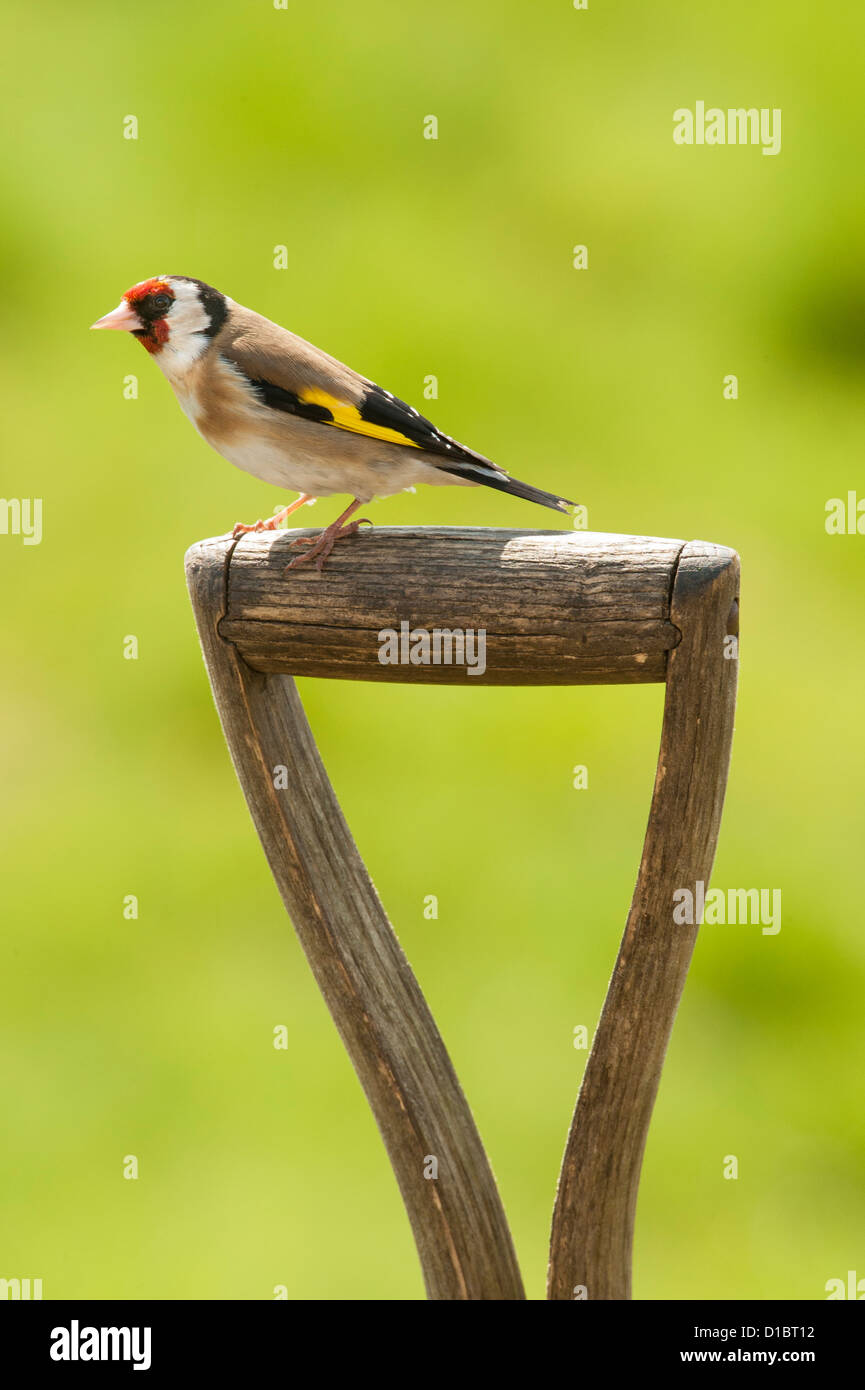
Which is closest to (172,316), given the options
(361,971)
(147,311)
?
(147,311)

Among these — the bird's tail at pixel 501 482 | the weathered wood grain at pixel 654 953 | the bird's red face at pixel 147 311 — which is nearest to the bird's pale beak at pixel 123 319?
the bird's red face at pixel 147 311

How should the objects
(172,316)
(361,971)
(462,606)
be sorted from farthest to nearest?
1. (172,316)
2. (361,971)
3. (462,606)

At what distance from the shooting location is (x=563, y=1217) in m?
1.34

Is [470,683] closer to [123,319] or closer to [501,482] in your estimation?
[501,482]

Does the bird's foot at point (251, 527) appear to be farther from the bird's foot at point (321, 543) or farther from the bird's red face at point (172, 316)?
the bird's red face at point (172, 316)

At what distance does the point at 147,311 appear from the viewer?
1452 mm

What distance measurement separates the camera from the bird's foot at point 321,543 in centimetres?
129

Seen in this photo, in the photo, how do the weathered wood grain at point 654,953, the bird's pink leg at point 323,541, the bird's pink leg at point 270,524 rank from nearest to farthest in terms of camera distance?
1. the weathered wood grain at point 654,953
2. the bird's pink leg at point 323,541
3. the bird's pink leg at point 270,524

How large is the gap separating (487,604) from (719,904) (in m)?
1.43

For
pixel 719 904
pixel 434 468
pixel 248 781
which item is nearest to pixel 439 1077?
pixel 248 781

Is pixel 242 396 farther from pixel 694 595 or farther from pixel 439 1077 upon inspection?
pixel 439 1077

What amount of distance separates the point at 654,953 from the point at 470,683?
29 centimetres

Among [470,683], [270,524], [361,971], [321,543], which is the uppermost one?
[270,524]

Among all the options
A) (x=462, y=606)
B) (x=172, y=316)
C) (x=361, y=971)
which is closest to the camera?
(x=462, y=606)
